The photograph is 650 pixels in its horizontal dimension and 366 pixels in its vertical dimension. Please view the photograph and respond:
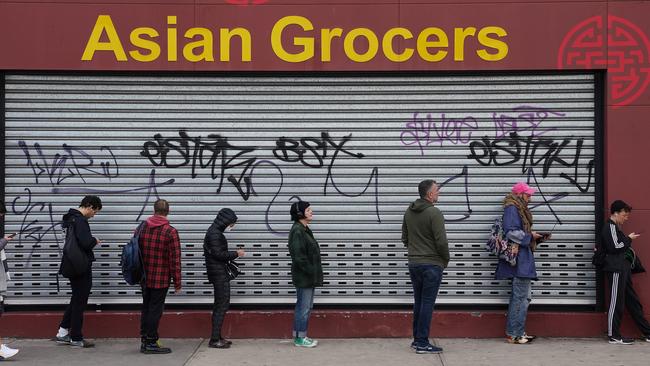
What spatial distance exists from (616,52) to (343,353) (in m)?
4.93

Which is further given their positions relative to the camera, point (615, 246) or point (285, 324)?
point (285, 324)

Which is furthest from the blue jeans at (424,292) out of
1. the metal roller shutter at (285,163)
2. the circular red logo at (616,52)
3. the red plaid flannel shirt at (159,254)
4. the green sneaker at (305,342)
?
the circular red logo at (616,52)

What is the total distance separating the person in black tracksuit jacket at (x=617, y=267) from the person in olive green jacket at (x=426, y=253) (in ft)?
6.64

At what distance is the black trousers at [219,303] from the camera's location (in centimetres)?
870

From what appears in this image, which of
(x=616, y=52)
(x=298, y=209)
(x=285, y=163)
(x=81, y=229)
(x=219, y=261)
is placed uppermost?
(x=616, y=52)

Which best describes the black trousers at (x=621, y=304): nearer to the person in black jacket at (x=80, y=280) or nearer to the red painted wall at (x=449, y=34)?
the red painted wall at (x=449, y=34)

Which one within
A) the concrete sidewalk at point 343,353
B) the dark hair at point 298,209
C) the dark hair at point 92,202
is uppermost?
the dark hair at point 92,202

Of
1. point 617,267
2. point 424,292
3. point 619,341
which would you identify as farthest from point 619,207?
point 424,292

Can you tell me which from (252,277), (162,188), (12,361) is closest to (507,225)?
(252,277)

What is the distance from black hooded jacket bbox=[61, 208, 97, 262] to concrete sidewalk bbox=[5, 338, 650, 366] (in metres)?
1.18

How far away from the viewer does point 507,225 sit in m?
8.85

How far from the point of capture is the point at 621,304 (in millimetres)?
8836

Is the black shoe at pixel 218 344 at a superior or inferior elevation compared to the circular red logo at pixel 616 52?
inferior

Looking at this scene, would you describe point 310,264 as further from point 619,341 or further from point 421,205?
point 619,341
